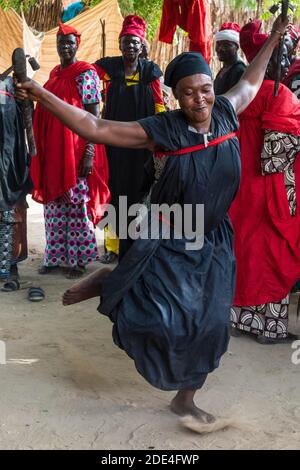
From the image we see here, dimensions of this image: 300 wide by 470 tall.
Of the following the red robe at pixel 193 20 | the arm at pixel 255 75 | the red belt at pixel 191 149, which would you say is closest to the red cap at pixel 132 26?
the red robe at pixel 193 20

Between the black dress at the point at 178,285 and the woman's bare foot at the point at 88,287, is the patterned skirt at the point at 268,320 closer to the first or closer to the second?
the black dress at the point at 178,285

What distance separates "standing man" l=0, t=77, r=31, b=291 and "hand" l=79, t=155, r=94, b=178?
0.48 meters

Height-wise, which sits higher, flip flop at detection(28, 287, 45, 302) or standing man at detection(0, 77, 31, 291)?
standing man at detection(0, 77, 31, 291)

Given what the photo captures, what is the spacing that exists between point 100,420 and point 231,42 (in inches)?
127

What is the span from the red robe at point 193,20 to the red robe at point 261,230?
0.94 meters

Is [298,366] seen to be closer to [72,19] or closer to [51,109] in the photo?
[51,109]

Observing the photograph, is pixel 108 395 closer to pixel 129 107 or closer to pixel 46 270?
pixel 46 270

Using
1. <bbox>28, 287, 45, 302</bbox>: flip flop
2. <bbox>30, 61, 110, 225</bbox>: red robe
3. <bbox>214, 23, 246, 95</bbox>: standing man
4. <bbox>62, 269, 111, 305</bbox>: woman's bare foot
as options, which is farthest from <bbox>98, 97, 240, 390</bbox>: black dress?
<bbox>30, 61, 110, 225</bbox>: red robe

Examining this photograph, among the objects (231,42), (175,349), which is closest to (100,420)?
(175,349)

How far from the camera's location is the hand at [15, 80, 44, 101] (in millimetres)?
2562

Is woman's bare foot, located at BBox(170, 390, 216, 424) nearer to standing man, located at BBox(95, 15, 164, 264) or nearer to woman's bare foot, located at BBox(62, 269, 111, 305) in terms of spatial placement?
woman's bare foot, located at BBox(62, 269, 111, 305)

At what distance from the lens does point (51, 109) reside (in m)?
2.68

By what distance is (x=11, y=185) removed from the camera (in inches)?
216

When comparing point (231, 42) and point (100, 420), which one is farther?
point (231, 42)
